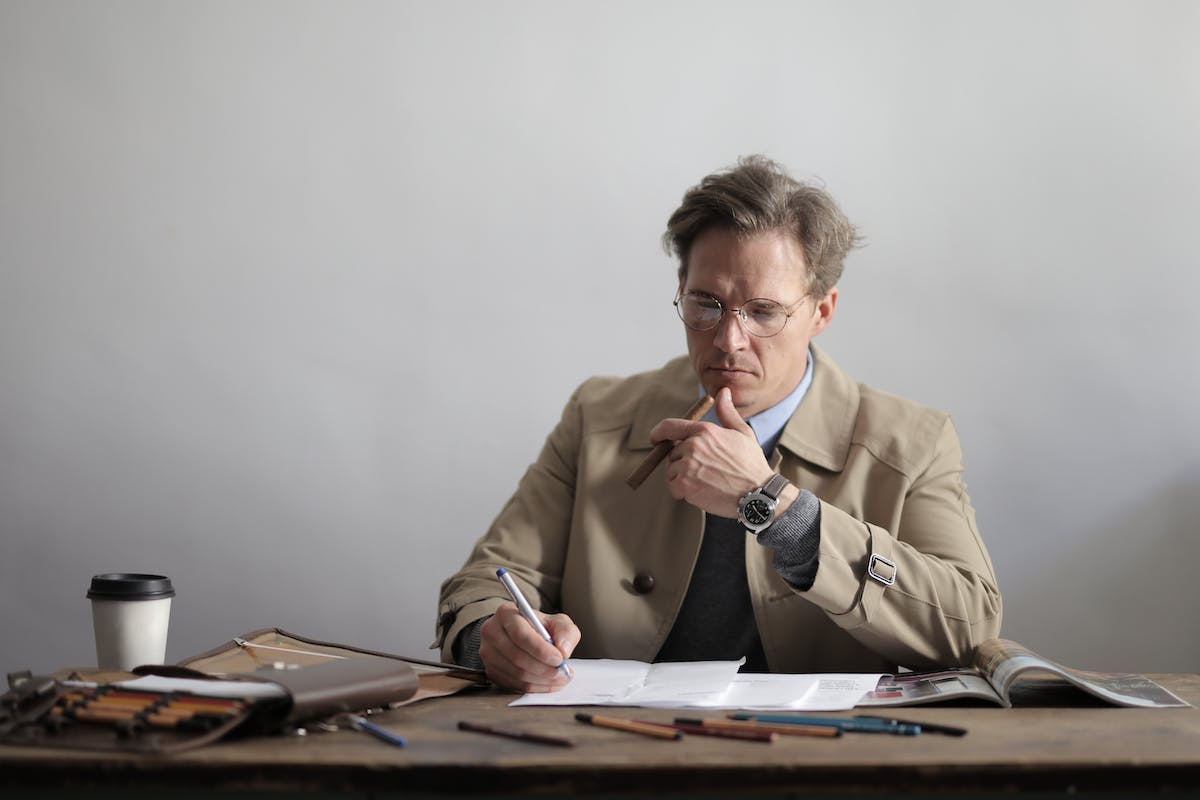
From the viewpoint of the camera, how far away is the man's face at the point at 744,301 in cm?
204

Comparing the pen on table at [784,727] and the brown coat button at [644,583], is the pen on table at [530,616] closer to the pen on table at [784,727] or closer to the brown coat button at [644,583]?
the pen on table at [784,727]

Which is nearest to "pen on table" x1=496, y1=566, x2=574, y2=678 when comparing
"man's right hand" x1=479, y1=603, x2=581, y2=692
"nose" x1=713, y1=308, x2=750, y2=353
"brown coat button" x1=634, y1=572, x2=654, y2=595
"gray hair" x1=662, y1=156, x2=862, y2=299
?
"man's right hand" x1=479, y1=603, x2=581, y2=692

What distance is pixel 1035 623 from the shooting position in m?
2.75

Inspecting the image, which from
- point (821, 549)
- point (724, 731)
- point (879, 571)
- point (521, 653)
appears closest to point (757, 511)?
point (821, 549)

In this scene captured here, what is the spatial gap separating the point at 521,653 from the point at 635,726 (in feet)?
1.14

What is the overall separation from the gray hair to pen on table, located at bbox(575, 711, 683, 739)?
1054 mm

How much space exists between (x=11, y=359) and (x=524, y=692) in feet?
6.39

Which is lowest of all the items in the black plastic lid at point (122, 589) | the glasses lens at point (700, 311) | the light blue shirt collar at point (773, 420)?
the black plastic lid at point (122, 589)

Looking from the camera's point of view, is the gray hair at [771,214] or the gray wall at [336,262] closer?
the gray hair at [771,214]

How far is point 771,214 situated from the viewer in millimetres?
2062

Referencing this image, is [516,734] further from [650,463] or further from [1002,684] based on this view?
[650,463]

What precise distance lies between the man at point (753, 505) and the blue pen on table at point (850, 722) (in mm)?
463

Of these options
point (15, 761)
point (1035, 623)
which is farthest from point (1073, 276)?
point (15, 761)

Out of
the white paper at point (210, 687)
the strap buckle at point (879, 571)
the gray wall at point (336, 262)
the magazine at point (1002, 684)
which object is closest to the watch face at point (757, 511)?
the strap buckle at point (879, 571)
